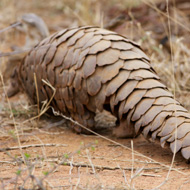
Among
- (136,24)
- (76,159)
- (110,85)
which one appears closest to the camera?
(76,159)

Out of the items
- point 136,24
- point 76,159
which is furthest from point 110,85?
point 136,24

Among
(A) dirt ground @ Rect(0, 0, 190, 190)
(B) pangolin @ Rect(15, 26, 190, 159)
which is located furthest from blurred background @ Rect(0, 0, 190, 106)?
(B) pangolin @ Rect(15, 26, 190, 159)

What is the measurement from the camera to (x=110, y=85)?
2.11 meters

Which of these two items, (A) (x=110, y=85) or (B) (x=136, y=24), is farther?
(B) (x=136, y=24)

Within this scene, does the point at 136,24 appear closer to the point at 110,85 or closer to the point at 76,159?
the point at 110,85

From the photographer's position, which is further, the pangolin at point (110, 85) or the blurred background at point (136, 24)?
the blurred background at point (136, 24)

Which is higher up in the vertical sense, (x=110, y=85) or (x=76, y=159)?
(x=110, y=85)

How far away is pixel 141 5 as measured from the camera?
17.2 feet

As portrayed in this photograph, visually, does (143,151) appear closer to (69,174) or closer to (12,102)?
(69,174)

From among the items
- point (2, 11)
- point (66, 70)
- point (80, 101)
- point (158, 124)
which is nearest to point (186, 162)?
point (158, 124)

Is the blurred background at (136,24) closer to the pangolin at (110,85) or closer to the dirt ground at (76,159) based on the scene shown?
the dirt ground at (76,159)

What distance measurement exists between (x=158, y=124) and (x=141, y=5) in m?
3.66

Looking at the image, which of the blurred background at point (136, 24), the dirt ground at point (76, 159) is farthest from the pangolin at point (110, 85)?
the blurred background at point (136, 24)

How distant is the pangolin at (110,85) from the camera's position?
6.28 feet
